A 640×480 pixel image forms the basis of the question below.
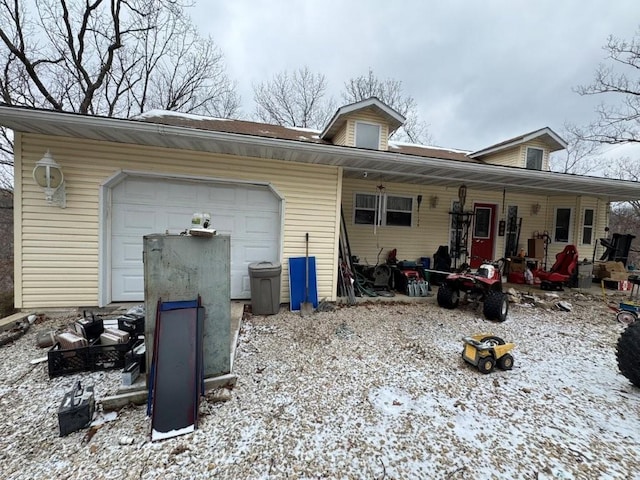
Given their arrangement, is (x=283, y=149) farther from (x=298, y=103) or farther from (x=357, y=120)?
(x=298, y=103)

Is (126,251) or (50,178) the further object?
(126,251)

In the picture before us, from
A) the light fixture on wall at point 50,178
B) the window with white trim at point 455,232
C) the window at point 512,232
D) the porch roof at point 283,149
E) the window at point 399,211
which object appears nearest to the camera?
the porch roof at point 283,149

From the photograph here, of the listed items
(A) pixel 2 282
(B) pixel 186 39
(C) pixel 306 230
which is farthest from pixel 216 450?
(B) pixel 186 39

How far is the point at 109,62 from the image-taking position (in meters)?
10.3

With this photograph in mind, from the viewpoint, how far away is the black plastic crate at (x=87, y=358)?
255 cm

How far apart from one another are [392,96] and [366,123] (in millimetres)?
11235

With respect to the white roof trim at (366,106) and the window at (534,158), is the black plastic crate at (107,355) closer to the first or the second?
the white roof trim at (366,106)

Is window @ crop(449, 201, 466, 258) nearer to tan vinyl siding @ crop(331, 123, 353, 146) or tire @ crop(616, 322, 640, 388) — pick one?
tan vinyl siding @ crop(331, 123, 353, 146)

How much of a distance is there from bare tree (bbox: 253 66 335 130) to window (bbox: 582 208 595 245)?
1237 cm

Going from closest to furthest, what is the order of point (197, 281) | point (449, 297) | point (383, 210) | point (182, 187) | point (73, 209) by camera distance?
point (197, 281), point (73, 209), point (182, 187), point (449, 297), point (383, 210)

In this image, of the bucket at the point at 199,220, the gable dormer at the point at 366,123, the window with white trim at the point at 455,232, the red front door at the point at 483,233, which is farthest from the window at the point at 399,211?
the bucket at the point at 199,220

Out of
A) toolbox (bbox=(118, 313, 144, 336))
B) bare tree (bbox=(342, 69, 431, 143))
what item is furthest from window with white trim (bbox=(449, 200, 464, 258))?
bare tree (bbox=(342, 69, 431, 143))

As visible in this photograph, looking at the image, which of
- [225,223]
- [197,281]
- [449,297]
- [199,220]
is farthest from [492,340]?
[225,223]

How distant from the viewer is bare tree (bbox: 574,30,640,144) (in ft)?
33.9
